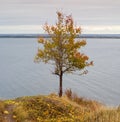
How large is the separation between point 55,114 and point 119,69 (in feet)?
211

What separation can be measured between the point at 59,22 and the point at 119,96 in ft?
61.7

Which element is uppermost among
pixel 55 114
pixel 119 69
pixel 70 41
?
pixel 70 41

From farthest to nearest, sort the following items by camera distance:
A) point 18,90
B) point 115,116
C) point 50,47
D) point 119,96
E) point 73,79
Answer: point 73,79
point 18,90
point 119,96
point 50,47
point 115,116

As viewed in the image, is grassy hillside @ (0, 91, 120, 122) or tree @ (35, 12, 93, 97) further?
tree @ (35, 12, 93, 97)

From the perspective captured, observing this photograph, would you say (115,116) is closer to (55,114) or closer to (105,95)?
(55,114)

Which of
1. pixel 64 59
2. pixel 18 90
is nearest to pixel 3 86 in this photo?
pixel 18 90

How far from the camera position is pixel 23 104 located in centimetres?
1661

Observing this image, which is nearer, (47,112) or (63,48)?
(47,112)

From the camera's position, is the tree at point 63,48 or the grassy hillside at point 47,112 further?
the tree at point 63,48

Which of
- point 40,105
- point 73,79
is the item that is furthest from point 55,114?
point 73,79

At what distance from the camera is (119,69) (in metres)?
79.6

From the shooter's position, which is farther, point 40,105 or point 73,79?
point 73,79

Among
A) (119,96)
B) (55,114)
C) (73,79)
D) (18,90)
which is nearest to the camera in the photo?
(55,114)

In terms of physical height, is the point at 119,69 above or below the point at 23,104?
below
